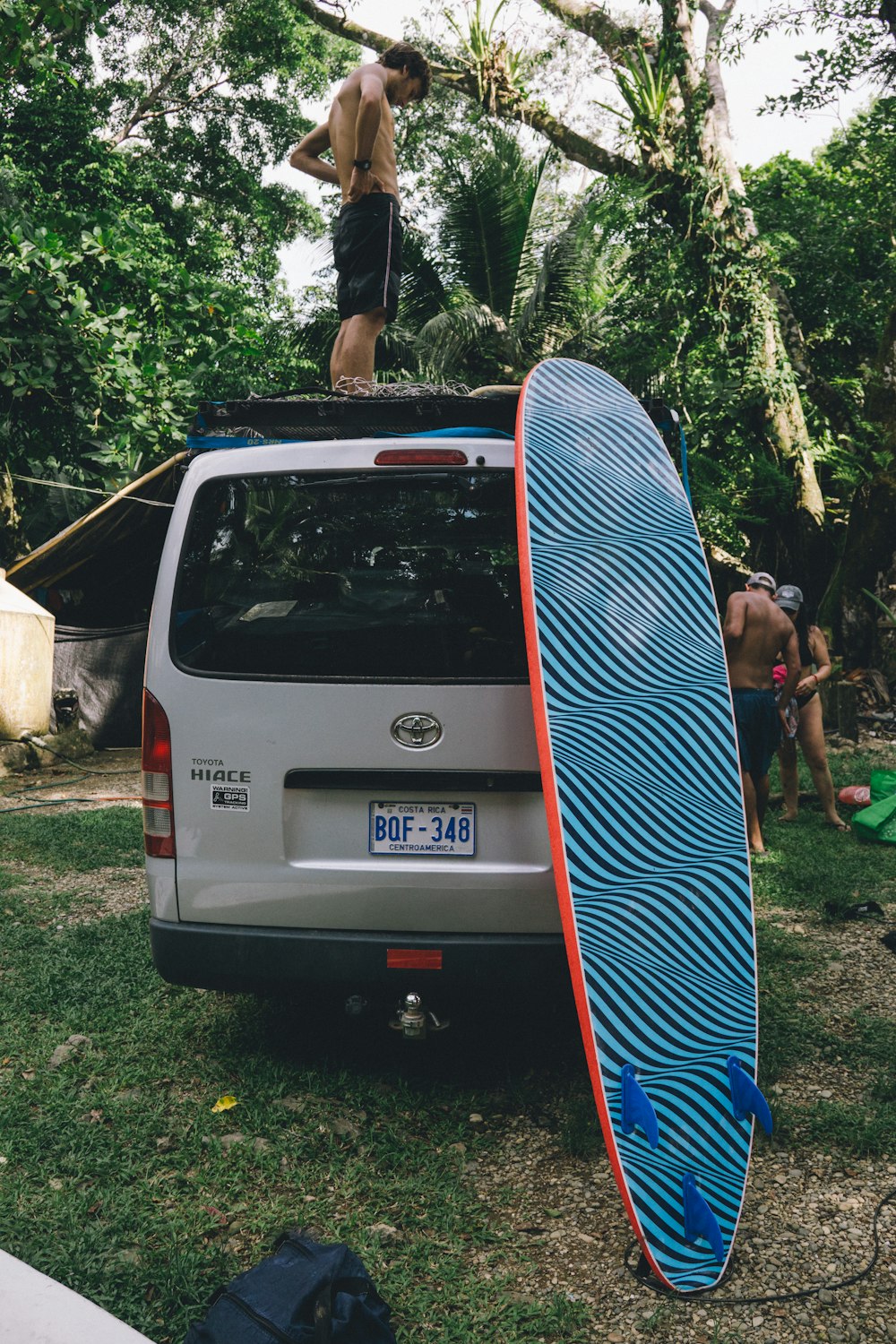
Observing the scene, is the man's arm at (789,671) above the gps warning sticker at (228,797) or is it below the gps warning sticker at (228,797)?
below

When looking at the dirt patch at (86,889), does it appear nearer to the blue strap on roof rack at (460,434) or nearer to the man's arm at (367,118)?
the blue strap on roof rack at (460,434)

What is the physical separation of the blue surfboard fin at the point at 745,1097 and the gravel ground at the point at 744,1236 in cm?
23

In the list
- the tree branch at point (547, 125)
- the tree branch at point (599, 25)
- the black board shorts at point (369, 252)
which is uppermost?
the tree branch at point (599, 25)

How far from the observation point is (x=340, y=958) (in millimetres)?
3016

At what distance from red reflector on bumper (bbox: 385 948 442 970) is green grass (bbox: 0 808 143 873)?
384 centimetres

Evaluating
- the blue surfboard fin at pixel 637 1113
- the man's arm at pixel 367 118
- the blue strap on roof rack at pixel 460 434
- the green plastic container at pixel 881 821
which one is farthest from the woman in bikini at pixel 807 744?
the blue surfboard fin at pixel 637 1113

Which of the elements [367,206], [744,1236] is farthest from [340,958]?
[367,206]

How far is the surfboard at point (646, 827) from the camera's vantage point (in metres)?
2.57

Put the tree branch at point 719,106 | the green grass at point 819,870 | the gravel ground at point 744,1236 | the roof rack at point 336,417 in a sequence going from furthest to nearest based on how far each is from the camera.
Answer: the tree branch at point 719,106 → the green grass at point 819,870 → the roof rack at point 336,417 → the gravel ground at point 744,1236

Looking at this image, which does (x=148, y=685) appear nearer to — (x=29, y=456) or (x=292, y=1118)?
(x=292, y=1118)

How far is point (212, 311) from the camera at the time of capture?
11570 mm

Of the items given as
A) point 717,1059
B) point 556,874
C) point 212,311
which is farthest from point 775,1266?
point 212,311

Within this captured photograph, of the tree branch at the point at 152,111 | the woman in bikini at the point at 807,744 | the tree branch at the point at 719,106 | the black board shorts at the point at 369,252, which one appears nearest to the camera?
the black board shorts at the point at 369,252

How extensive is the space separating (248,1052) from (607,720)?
1.75 m
